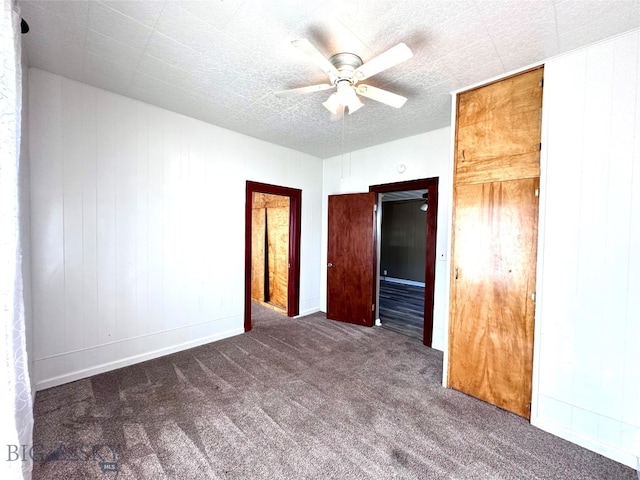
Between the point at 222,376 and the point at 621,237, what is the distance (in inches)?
127

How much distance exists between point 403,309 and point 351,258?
1.65 metres

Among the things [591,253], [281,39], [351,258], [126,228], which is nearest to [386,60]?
[281,39]

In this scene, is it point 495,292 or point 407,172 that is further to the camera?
point 407,172

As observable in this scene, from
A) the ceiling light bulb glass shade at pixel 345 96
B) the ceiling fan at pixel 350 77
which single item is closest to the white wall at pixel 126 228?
the ceiling fan at pixel 350 77

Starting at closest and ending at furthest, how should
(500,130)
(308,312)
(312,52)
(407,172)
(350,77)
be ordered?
(312,52) → (350,77) → (500,130) → (407,172) → (308,312)

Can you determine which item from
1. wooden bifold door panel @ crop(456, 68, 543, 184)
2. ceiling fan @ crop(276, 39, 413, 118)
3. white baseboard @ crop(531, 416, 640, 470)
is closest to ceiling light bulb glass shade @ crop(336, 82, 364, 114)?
ceiling fan @ crop(276, 39, 413, 118)

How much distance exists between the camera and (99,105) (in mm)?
2539

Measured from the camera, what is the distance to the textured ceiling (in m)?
1.57

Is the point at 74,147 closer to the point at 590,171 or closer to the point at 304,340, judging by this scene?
the point at 304,340

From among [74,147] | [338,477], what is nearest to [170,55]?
[74,147]

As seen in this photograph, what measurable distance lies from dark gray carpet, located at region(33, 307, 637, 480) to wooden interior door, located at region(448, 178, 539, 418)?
211mm

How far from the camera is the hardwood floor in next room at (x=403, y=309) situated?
157 inches

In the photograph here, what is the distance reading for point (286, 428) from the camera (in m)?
1.92

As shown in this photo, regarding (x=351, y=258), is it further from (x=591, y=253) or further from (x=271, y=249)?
(x=591, y=253)
